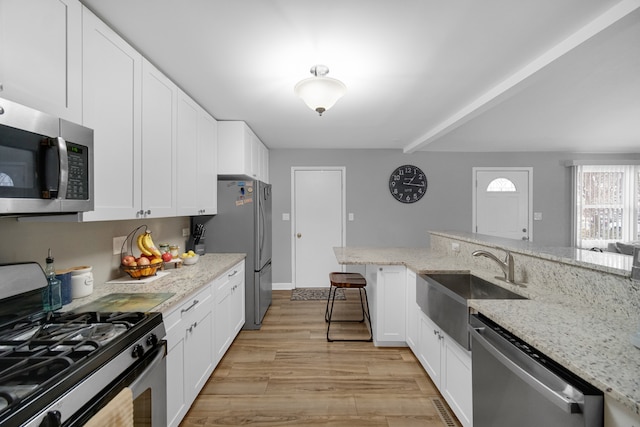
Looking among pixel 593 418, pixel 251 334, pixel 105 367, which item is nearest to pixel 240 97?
pixel 105 367

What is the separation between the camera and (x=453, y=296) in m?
1.60

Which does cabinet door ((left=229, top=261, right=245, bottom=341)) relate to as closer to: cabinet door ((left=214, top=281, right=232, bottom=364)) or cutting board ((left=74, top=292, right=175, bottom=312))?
cabinet door ((left=214, top=281, right=232, bottom=364))

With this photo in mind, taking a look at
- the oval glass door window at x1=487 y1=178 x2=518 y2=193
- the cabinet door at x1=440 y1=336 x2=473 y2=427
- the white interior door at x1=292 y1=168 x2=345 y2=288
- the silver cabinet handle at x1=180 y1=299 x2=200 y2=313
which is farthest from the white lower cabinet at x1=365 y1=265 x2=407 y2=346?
the oval glass door window at x1=487 y1=178 x2=518 y2=193

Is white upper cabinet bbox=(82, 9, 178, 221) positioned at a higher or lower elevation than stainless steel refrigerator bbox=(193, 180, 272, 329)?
higher

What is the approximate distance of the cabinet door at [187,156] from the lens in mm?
2168

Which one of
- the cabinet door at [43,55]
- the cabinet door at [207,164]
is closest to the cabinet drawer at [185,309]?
the cabinet door at [207,164]

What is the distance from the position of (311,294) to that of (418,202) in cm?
237

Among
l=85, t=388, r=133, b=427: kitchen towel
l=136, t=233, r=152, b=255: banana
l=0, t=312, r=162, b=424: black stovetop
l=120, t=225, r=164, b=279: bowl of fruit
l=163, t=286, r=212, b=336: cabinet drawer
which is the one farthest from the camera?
l=136, t=233, r=152, b=255: banana

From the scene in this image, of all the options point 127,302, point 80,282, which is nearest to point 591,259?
point 127,302

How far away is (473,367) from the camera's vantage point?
1332mm

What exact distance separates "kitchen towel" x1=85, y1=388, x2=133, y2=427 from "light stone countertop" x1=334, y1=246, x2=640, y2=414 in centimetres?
145

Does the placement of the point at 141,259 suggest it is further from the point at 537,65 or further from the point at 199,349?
the point at 537,65

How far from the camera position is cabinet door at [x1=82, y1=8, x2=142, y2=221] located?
51.7 inches

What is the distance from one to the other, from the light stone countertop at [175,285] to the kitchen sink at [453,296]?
1.58 metres
